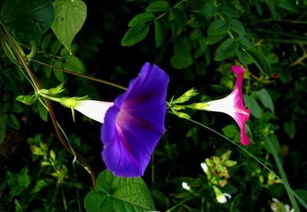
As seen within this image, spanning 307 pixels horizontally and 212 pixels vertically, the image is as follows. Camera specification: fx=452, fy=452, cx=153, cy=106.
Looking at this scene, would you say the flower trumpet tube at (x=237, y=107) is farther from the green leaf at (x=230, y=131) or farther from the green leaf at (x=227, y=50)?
the green leaf at (x=230, y=131)

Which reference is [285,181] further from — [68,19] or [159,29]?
[68,19]

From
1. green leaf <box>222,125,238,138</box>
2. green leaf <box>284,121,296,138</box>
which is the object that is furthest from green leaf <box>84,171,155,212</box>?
green leaf <box>284,121,296,138</box>

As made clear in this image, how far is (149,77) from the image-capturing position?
29.2 inches

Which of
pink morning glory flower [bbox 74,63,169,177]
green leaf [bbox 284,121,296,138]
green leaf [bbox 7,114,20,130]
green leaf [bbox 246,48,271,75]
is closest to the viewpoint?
pink morning glory flower [bbox 74,63,169,177]

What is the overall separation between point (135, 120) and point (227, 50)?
19.4 inches

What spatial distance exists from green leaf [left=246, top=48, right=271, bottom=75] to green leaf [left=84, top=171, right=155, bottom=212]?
450mm

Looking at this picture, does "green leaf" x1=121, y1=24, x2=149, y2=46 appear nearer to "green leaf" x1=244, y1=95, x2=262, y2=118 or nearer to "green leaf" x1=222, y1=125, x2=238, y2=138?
"green leaf" x1=244, y1=95, x2=262, y2=118

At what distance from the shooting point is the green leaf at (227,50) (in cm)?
120

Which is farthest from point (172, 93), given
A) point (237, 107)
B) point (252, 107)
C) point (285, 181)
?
point (237, 107)

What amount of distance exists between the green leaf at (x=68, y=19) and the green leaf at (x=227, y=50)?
0.40 meters

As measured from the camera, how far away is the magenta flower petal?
0.69m

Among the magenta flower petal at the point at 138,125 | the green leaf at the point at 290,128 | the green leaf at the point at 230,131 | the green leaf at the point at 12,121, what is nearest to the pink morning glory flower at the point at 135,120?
the magenta flower petal at the point at 138,125

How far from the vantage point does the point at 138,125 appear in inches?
31.6

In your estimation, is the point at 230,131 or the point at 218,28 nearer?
the point at 218,28
